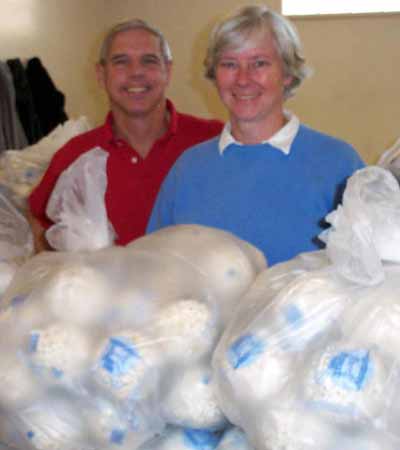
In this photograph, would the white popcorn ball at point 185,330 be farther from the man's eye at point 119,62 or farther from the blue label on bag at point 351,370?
the man's eye at point 119,62

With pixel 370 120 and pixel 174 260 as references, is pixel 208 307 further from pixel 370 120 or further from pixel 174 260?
pixel 370 120

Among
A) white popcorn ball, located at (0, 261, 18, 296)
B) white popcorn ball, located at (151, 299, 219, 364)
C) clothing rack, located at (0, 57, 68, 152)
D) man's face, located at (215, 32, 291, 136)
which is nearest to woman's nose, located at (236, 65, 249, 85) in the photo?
man's face, located at (215, 32, 291, 136)

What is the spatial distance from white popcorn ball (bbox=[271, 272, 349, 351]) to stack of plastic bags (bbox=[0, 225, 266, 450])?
0.10 m

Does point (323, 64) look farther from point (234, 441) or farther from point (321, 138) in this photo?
point (234, 441)

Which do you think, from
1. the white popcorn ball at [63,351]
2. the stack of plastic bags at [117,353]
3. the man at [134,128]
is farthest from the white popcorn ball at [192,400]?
the man at [134,128]

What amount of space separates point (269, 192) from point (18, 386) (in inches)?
28.5

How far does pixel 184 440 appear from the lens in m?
0.77

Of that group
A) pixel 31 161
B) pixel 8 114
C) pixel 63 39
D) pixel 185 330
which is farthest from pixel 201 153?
pixel 63 39

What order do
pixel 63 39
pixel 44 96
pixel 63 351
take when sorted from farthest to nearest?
1. pixel 63 39
2. pixel 44 96
3. pixel 63 351

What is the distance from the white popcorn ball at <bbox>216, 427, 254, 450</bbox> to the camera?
0.75 metres

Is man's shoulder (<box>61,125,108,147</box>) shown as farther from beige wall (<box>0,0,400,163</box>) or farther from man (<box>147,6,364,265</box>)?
beige wall (<box>0,0,400,163</box>)

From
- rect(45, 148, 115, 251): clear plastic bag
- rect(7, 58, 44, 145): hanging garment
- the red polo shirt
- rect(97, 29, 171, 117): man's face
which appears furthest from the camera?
rect(7, 58, 44, 145): hanging garment

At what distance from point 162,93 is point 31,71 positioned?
4.81 ft

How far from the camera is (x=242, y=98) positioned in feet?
4.54
